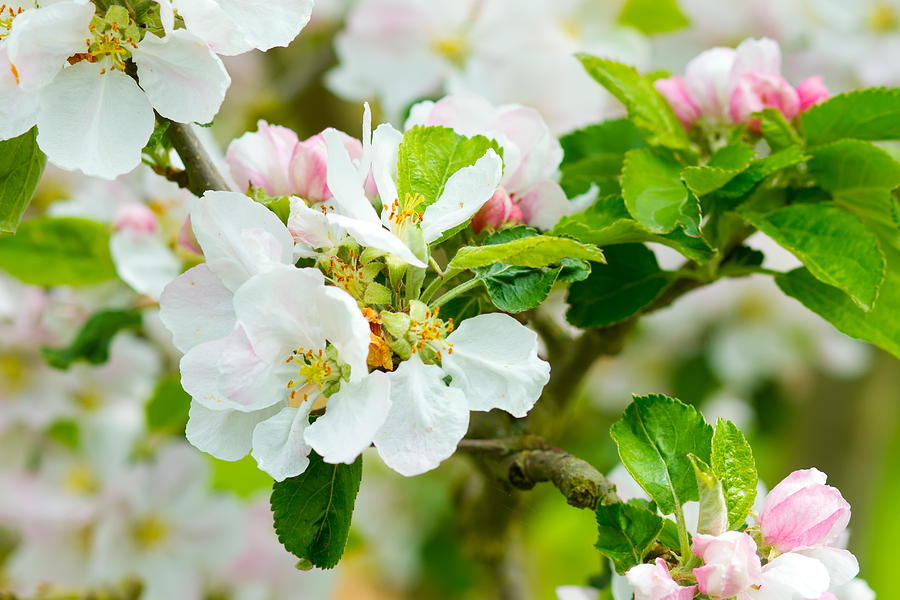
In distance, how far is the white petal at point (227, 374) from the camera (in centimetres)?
50

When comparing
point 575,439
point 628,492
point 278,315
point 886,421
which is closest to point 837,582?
point 628,492

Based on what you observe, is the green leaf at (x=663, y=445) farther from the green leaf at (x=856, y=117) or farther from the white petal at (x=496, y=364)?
the green leaf at (x=856, y=117)

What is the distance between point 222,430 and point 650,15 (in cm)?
92

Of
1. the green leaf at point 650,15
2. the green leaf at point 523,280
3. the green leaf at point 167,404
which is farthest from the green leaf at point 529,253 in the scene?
the green leaf at point 650,15

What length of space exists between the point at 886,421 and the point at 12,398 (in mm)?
1614

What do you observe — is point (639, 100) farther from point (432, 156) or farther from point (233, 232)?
point (233, 232)

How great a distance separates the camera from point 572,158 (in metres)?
0.84

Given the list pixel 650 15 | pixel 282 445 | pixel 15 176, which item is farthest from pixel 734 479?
pixel 650 15

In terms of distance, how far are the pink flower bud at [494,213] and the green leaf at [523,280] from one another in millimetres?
52

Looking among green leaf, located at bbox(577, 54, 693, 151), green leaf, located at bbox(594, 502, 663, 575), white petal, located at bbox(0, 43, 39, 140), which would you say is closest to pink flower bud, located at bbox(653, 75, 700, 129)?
green leaf, located at bbox(577, 54, 693, 151)

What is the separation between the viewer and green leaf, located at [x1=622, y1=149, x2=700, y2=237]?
61cm

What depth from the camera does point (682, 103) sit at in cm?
75

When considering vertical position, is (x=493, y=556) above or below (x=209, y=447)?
below

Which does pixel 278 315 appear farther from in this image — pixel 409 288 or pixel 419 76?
pixel 419 76
